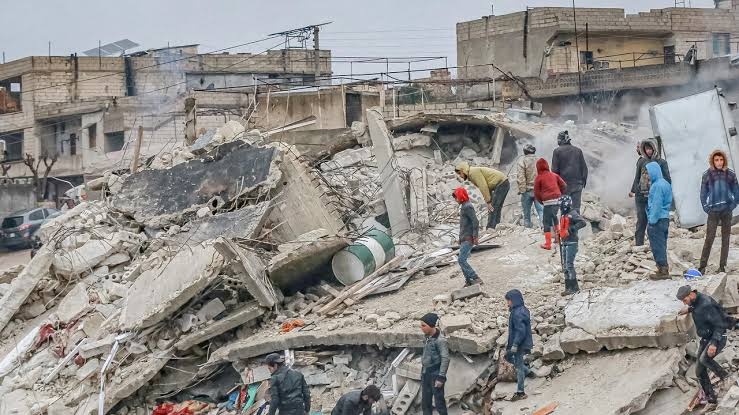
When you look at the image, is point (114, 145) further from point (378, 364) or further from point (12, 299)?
point (378, 364)

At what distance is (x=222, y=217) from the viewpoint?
48.8ft

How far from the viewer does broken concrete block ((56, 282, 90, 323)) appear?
46.7 feet

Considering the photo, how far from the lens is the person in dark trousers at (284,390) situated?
9781 millimetres

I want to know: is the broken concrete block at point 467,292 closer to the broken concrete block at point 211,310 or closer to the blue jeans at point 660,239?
the blue jeans at point 660,239

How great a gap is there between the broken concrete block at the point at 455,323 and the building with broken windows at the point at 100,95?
92.1ft

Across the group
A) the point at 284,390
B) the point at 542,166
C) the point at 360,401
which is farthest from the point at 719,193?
the point at 284,390

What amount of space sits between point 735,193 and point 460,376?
334cm

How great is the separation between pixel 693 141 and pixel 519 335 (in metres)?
4.93

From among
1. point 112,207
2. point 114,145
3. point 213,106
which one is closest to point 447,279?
point 112,207

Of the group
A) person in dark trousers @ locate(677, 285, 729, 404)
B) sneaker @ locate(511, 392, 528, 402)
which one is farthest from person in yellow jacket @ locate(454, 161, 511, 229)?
person in dark trousers @ locate(677, 285, 729, 404)

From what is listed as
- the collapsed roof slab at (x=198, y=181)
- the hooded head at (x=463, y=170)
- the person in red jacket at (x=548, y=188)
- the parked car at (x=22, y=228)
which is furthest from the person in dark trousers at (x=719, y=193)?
the parked car at (x=22, y=228)

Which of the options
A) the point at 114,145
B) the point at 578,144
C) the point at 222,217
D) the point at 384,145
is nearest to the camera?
the point at 222,217

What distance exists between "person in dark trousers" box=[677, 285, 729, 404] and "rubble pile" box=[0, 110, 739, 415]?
308 mm

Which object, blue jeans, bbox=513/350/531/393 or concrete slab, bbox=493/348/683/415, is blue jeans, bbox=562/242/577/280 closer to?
concrete slab, bbox=493/348/683/415
